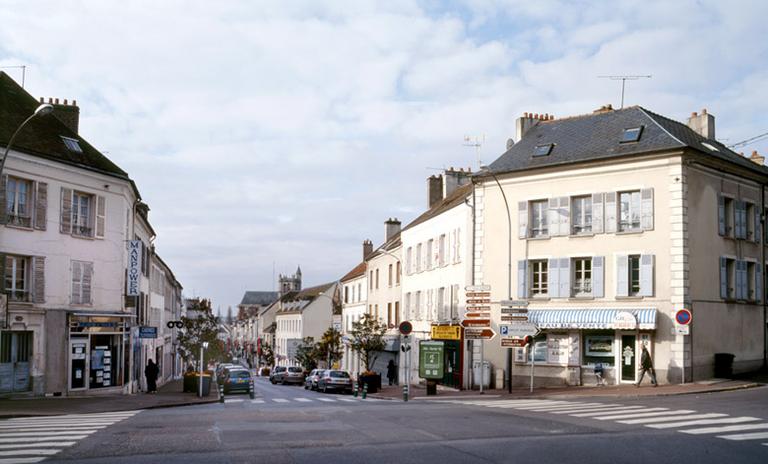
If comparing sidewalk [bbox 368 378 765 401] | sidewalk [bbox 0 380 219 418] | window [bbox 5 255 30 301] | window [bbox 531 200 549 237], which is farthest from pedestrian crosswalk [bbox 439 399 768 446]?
window [bbox 5 255 30 301]

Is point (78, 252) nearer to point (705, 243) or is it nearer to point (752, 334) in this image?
point (705, 243)

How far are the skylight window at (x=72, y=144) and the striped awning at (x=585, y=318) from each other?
18.3 meters

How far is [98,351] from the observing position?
28938 millimetres

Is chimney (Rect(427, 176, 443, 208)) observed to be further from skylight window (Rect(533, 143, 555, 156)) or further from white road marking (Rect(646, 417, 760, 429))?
white road marking (Rect(646, 417, 760, 429))

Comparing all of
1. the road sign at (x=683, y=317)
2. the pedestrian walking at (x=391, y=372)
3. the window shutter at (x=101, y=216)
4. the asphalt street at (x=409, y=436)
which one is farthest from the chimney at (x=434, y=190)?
the asphalt street at (x=409, y=436)

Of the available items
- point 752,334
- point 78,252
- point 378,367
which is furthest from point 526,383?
point 378,367

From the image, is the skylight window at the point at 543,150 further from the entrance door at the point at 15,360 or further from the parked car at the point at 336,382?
the entrance door at the point at 15,360

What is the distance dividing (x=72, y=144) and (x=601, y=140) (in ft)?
66.9

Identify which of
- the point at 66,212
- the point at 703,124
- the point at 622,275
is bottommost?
the point at 622,275

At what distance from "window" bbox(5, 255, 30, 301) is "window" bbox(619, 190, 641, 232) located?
21167 mm

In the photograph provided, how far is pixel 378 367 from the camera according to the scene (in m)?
51.2

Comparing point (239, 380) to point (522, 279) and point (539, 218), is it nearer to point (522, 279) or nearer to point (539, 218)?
point (522, 279)

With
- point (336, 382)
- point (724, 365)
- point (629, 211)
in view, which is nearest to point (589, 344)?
point (724, 365)

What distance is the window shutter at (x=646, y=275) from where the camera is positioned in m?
28.2
